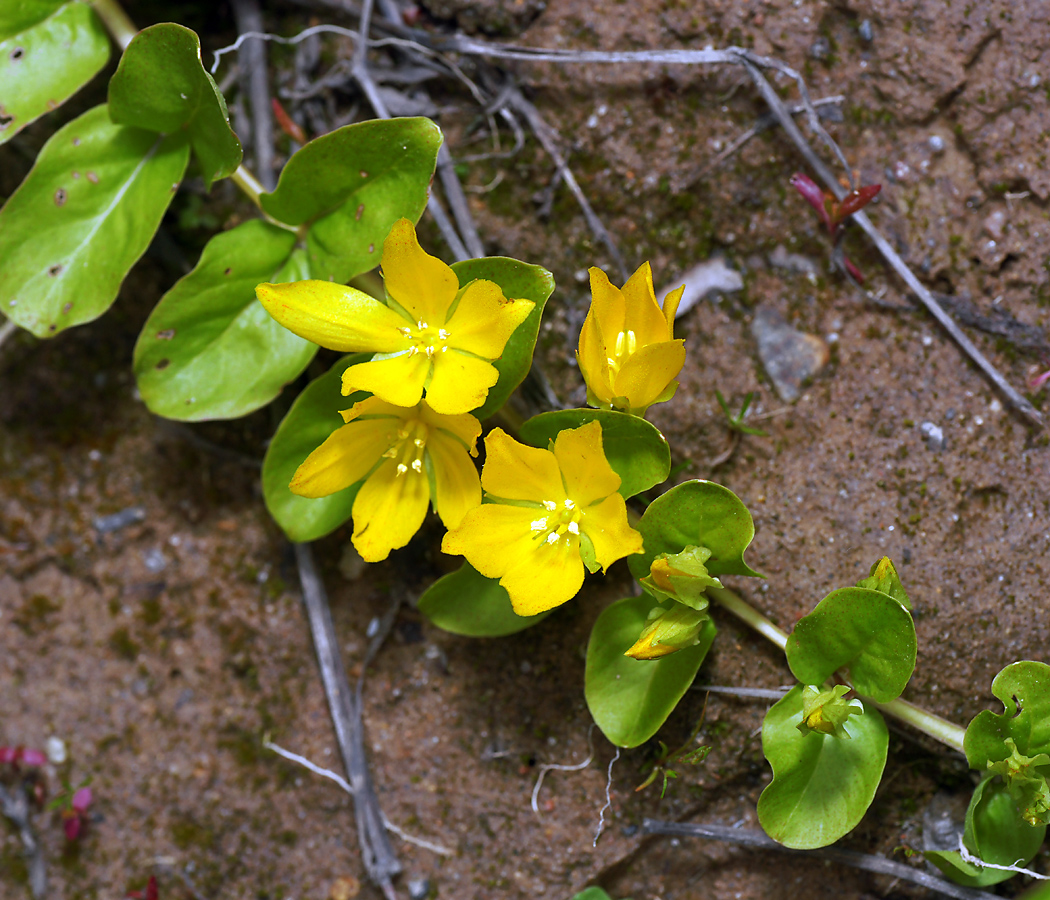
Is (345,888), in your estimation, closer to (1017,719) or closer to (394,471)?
(394,471)

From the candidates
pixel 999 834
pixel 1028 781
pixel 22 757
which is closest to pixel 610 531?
pixel 1028 781

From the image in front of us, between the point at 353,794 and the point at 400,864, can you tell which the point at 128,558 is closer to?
the point at 353,794

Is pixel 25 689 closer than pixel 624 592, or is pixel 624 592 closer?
pixel 624 592

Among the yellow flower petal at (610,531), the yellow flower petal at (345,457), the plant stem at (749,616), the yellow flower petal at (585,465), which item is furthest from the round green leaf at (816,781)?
the yellow flower petal at (345,457)

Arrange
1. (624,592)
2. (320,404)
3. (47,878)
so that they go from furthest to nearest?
1. (47,878)
2. (624,592)
3. (320,404)

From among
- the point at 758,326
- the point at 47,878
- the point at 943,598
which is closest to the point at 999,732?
the point at 943,598

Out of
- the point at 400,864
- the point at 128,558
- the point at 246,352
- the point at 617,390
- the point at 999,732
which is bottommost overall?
the point at 400,864
